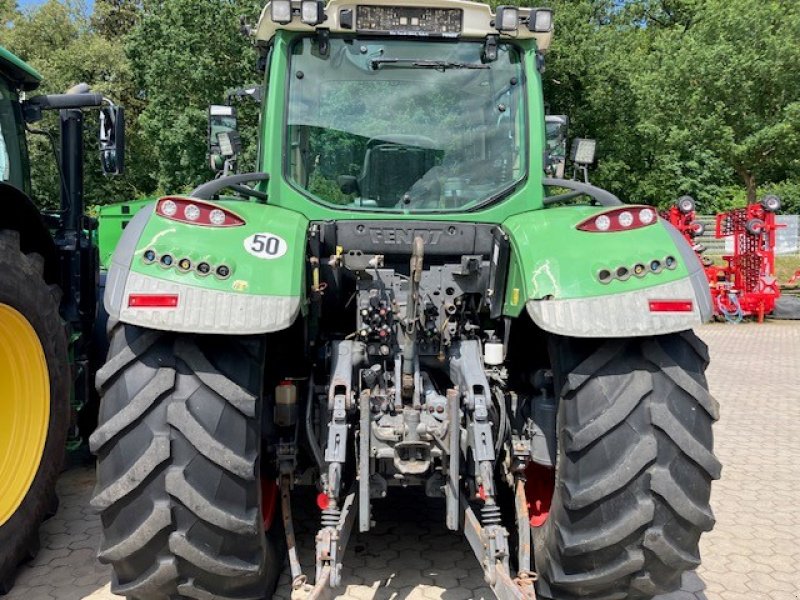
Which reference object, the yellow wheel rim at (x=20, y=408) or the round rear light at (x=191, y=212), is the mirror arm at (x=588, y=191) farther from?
the yellow wheel rim at (x=20, y=408)

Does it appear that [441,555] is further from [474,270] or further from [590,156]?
[590,156]

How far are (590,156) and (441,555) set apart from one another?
2.38 metres

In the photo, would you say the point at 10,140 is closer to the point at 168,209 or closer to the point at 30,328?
the point at 30,328

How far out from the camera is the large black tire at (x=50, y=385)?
3.35 m

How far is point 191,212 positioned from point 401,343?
1.08 meters

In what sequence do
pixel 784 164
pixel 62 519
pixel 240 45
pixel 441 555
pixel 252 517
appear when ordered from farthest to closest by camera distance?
1. pixel 240 45
2. pixel 784 164
3. pixel 62 519
4. pixel 441 555
5. pixel 252 517

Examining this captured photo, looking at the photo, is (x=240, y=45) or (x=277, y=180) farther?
(x=240, y=45)

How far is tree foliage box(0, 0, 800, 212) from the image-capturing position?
15.5 m

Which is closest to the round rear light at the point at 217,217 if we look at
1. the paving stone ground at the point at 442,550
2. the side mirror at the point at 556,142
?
the paving stone ground at the point at 442,550

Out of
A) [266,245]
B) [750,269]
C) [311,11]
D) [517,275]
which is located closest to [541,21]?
[311,11]

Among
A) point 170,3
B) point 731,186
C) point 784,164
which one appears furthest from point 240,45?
point 731,186

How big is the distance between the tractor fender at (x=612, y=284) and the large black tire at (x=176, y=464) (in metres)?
1.15

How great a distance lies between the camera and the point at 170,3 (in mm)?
18859

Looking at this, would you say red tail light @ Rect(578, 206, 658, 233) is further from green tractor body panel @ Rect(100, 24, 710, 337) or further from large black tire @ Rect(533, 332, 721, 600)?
large black tire @ Rect(533, 332, 721, 600)
